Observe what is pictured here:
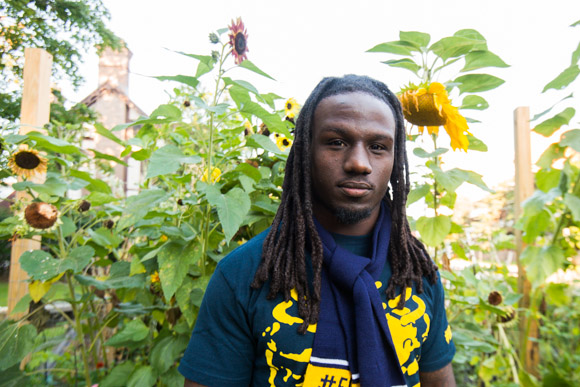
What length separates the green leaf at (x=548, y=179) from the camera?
2.04 meters

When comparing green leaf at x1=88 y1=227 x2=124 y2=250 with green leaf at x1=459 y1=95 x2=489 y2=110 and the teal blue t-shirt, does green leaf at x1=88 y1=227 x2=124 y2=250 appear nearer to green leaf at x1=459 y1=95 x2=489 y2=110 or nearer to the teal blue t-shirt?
the teal blue t-shirt

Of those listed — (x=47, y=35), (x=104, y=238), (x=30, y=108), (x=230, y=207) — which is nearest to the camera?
(x=230, y=207)

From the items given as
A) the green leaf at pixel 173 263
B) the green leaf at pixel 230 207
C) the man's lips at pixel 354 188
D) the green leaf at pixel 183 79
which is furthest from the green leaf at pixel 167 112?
the man's lips at pixel 354 188

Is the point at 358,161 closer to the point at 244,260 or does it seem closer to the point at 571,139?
the point at 244,260

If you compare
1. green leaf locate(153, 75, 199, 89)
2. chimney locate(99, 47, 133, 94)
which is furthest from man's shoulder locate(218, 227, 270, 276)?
chimney locate(99, 47, 133, 94)

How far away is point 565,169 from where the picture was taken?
1.91 metres

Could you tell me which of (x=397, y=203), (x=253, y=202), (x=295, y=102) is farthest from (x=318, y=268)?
(x=295, y=102)

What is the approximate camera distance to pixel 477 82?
1.62 m

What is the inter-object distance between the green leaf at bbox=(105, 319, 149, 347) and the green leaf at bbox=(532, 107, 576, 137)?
212 centimetres

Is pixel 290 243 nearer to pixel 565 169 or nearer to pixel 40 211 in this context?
pixel 40 211

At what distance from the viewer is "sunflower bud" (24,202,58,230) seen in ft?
5.20

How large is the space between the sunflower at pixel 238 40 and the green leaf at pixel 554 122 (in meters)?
1.50

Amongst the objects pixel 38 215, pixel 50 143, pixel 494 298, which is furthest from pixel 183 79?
pixel 494 298

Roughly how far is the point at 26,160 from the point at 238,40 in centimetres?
107
